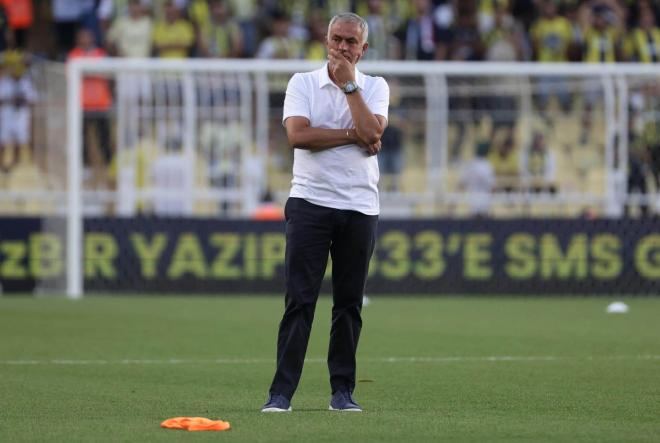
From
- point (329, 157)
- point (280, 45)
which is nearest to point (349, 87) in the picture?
point (329, 157)

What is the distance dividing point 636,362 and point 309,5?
51.0ft

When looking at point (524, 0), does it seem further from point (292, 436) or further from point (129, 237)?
point (292, 436)

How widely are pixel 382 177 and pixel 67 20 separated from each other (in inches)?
284

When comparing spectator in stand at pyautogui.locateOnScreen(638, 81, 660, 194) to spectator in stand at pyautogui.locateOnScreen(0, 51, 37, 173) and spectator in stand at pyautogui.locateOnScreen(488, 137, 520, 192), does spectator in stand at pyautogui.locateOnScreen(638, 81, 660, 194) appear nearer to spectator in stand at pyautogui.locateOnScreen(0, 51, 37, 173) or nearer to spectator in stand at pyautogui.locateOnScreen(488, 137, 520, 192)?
spectator in stand at pyautogui.locateOnScreen(488, 137, 520, 192)

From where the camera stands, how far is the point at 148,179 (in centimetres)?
1934

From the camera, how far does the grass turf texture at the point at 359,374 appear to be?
289 inches

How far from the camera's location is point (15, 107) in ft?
69.6

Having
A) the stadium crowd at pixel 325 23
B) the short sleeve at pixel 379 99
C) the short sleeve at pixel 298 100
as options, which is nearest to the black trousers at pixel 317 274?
the short sleeve at pixel 298 100

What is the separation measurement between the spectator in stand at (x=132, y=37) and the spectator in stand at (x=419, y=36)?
4022mm

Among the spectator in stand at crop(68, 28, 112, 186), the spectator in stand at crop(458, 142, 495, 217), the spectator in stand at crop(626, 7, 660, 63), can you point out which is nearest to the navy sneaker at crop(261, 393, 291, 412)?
the spectator in stand at crop(68, 28, 112, 186)

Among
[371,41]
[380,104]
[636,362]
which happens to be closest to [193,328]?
[636,362]

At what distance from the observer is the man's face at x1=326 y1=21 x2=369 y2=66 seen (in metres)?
7.56

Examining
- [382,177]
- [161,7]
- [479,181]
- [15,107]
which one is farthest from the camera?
[161,7]

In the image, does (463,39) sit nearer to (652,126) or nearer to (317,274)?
(652,126)
